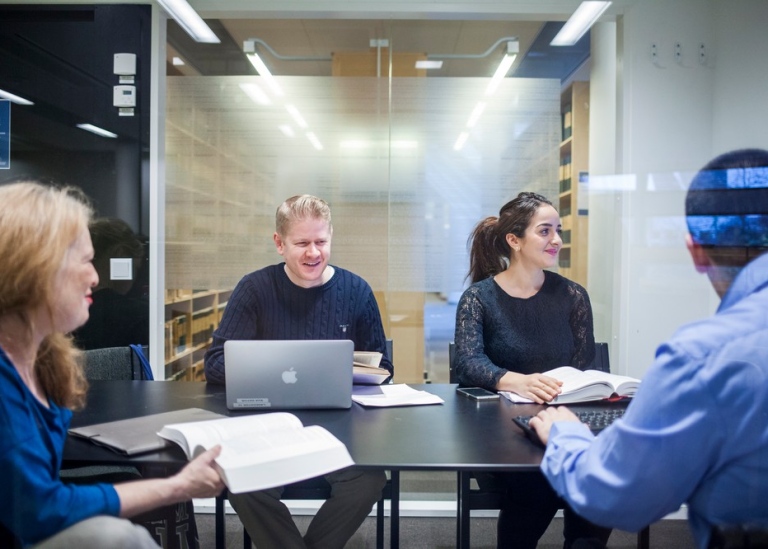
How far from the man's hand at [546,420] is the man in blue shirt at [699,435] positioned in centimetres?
17

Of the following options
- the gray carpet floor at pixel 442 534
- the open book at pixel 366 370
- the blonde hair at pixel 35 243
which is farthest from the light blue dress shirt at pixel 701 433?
the blonde hair at pixel 35 243

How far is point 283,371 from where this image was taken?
4.91 feet

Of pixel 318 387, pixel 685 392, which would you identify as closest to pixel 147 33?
pixel 318 387

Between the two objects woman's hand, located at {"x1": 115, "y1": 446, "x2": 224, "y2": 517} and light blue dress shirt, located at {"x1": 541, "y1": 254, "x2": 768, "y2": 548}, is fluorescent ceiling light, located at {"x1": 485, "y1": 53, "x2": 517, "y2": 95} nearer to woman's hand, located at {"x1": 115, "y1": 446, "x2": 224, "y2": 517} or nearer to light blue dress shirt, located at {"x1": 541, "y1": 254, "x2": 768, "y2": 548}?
light blue dress shirt, located at {"x1": 541, "y1": 254, "x2": 768, "y2": 548}

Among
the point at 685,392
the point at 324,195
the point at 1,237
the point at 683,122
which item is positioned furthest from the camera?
the point at 324,195

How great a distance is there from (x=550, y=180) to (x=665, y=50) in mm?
757

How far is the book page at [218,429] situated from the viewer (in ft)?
3.91

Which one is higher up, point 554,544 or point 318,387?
point 318,387

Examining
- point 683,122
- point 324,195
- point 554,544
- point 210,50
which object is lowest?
point 554,544

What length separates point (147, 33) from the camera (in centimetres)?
300

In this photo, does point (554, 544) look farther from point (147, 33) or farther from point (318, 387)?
point (147, 33)

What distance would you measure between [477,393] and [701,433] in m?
0.90

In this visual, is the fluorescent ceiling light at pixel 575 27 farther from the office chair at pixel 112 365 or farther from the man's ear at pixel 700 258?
the office chair at pixel 112 365

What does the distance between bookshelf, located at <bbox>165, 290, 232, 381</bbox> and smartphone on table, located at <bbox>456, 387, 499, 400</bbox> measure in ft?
5.57
